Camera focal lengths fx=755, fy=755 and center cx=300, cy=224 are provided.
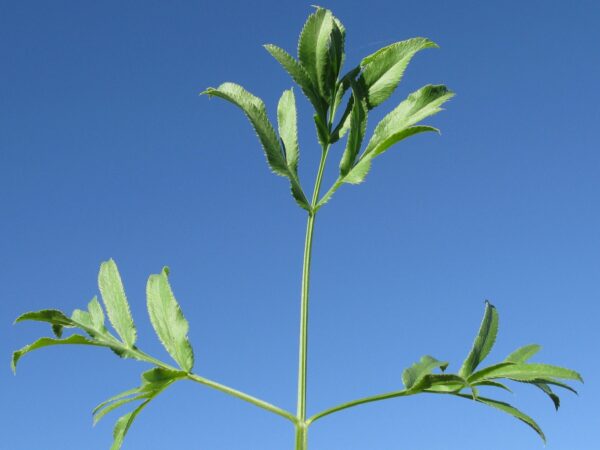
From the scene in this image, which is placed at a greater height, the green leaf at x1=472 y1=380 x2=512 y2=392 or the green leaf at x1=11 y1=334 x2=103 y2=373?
the green leaf at x1=11 y1=334 x2=103 y2=373

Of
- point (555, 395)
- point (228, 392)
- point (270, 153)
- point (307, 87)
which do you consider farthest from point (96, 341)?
point (555, 395)

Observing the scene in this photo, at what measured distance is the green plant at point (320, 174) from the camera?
2227mm

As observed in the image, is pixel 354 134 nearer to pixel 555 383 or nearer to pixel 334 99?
pixel 334 99

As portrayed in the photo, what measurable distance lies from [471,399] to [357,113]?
941mm

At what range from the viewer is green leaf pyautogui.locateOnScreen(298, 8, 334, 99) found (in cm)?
244

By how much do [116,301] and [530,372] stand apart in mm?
1336

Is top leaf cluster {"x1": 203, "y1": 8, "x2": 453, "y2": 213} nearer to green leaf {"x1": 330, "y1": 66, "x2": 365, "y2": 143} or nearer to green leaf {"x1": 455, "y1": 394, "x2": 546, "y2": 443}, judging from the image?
green leaf {"x1": 330, "y1": 66, "x2": 365, "y2": 143}

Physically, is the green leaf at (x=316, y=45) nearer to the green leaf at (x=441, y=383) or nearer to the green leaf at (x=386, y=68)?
the green leaf at (x=386, y=68)

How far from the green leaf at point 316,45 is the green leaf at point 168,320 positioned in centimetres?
82

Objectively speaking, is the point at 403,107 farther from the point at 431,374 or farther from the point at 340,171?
the point at 431,374

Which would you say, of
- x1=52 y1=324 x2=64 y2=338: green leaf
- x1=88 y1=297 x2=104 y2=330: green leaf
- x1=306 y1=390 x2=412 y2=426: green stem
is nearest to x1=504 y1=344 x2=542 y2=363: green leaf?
x1=306 y1=390 x2=412 y2=426: green stem

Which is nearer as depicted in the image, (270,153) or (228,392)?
(228,392)

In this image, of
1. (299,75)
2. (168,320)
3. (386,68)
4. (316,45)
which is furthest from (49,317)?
(386,68)

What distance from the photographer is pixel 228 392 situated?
2.15m
